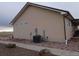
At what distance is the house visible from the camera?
19172 mm

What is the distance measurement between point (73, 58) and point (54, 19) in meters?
9.92

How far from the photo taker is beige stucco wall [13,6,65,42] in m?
19.4

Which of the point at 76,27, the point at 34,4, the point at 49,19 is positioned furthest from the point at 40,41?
the point at 76,27

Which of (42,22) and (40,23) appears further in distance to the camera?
(40,23)

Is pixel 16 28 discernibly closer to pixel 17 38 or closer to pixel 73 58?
pixel 17 38

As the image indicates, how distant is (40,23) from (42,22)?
1.08 feet

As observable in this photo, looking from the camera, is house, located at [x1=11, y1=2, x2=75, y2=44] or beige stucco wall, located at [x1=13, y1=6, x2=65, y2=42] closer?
house, located at [x1=11, y1=2, x2=75, y2=44]

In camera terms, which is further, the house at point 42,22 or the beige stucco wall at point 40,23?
the beige stucco wall at point 40,23

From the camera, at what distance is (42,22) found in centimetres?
2075

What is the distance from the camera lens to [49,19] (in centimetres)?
2005

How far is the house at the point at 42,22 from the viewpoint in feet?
62.9

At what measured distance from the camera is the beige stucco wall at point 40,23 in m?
19.4

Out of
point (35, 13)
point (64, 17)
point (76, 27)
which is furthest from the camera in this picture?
point (76, 27)

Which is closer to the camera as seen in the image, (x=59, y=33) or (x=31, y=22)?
(x=59, y=33)
